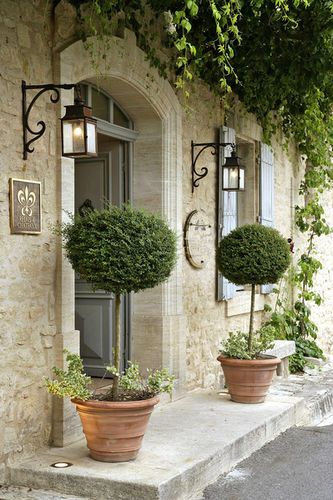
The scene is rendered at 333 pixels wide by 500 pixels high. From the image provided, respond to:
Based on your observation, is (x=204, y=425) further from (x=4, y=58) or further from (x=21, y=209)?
(x=4, y=58)

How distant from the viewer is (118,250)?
Result: 448cm

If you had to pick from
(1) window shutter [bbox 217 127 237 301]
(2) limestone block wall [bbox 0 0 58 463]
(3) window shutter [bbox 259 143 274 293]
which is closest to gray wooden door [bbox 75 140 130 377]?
(1) window shutter [bbox 217 127 237 301]

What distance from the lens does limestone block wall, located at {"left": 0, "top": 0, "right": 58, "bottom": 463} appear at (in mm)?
4602

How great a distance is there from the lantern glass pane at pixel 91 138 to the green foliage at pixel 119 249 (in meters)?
0.40

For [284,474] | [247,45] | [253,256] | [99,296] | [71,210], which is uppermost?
[247,45]

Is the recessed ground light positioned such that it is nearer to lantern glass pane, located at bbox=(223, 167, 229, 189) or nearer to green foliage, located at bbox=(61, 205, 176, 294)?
green foliage, located at bbox=(61, 205, 176, 294)

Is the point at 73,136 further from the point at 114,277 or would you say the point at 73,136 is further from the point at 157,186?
the point at 157,186

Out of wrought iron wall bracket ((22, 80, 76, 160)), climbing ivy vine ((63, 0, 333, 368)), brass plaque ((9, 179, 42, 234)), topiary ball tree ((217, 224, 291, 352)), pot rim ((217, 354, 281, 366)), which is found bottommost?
pot rim ((217, 354, 281, 366))

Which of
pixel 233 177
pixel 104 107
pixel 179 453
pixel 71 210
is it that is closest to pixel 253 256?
pixel 233 177

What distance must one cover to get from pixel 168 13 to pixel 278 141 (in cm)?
315

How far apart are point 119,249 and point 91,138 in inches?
29.1

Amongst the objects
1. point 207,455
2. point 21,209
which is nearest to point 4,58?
point 21,209

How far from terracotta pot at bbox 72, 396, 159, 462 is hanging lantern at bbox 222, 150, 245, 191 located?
10.1ft

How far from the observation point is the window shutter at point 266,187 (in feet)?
29.2
